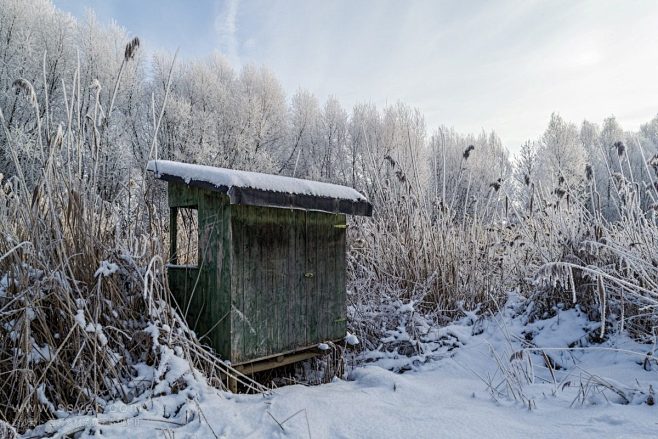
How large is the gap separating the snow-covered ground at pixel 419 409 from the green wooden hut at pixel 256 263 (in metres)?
0.41

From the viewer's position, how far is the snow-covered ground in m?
2.01

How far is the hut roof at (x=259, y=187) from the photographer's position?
2672 mm

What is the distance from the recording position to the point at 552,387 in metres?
2.69

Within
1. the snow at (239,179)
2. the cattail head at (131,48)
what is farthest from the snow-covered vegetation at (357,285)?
the snow at (239,179)

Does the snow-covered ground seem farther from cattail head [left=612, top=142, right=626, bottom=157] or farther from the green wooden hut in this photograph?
cattail head [left=612, top=142, right=626, bottom=157]

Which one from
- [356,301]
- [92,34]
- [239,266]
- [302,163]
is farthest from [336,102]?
[239,266]

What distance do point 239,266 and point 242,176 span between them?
1.96 feet

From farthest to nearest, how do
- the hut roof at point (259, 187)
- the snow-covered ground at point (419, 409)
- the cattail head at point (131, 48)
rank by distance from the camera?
1. the hut roof at point (259, 187)
2. the cattail head at point (131, 48)
3. the snow-covered ground at point (419, 409)

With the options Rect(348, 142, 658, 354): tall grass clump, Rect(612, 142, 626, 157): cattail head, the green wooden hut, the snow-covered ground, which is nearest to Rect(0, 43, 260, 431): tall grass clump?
the snow-covered ground

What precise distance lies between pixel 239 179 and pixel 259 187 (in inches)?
6.0

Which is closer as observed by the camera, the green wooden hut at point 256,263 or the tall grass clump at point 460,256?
the green wooden hut at point 256,263

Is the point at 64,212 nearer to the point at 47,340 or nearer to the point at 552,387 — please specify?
the point at 47,340

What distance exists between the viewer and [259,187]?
2775 millimetres

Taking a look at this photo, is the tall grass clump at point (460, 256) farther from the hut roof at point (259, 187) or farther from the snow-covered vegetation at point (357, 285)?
the hut roof at point (259, 187)
